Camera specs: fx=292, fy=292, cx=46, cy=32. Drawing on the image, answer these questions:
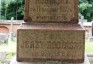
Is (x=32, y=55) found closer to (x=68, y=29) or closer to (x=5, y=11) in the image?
(x=68, y=29)

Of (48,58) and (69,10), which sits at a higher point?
(69,10)

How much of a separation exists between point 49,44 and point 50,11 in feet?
1.79

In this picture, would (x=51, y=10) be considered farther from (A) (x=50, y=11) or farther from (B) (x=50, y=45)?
(B) (x=50, y=45)

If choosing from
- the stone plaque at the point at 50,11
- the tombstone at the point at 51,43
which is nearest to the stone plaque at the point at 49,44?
the tombstone at the point at 51,43

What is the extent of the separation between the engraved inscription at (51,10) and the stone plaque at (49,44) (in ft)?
0.82

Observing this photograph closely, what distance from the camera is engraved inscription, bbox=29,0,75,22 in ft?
14.8

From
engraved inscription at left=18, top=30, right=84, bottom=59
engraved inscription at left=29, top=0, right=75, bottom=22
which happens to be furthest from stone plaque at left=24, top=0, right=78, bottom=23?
engraved inscription at left=18, top=30, right=84, bottom=59

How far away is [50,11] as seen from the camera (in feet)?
14.9

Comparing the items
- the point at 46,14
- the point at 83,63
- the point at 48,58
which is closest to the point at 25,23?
the point at 46,14

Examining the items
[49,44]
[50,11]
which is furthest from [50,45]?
[50,11]

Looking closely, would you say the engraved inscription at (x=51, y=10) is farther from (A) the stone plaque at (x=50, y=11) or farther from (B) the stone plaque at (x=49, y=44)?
(B) the stone plaque at (x=49, y=44)

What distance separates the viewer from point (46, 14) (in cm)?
455

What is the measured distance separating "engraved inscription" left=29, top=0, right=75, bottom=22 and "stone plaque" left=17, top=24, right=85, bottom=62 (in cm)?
25

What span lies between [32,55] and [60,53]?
0.42 meters
